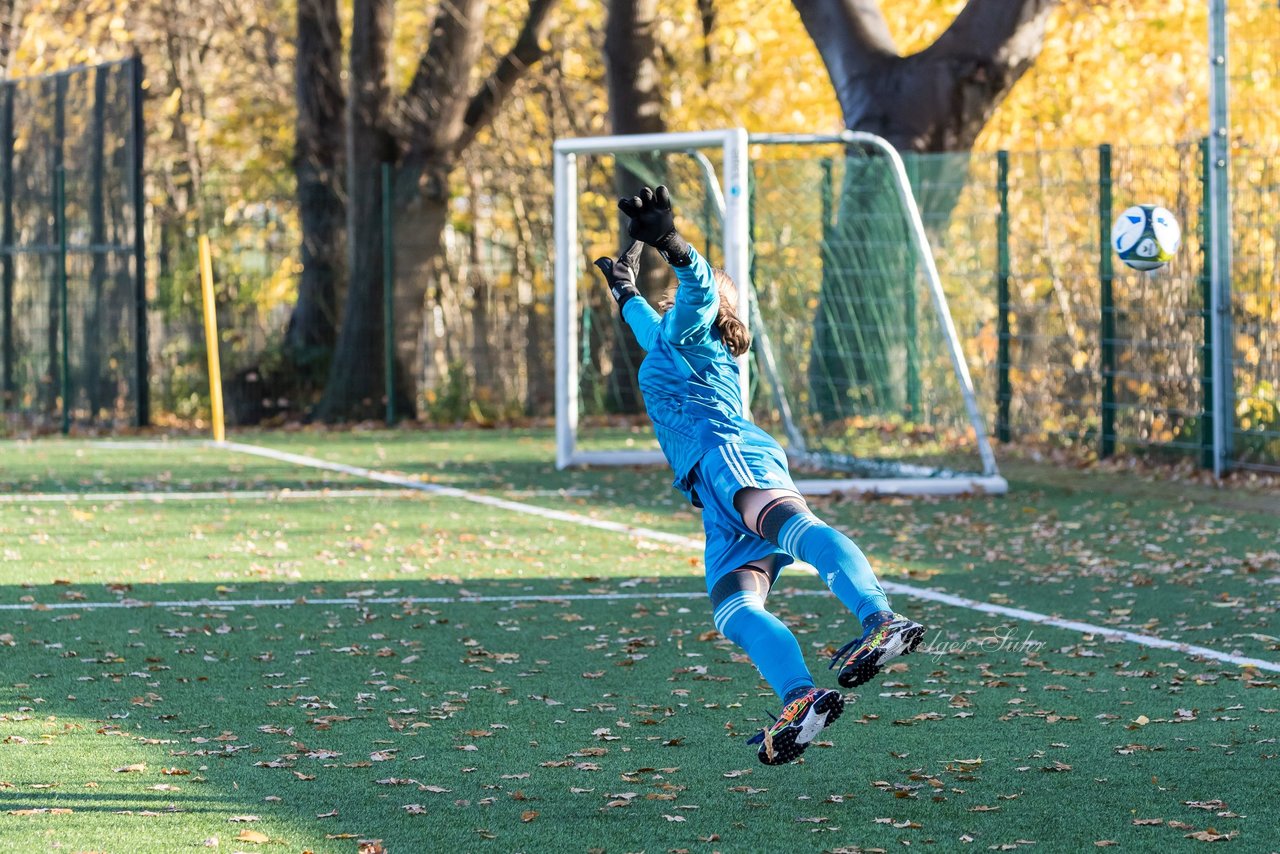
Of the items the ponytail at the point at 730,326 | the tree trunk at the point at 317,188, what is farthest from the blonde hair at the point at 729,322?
the tree trunk at the point at 317,188

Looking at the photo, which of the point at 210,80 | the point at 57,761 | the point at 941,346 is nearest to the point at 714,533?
the point at 57,761

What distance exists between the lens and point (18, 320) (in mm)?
21344

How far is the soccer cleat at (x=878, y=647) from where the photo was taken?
5254 mm

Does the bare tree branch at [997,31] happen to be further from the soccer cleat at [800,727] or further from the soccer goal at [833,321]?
the soccer cleat at [800,727]

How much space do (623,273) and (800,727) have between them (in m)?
1.93

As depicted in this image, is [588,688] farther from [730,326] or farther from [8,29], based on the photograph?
[8,29]

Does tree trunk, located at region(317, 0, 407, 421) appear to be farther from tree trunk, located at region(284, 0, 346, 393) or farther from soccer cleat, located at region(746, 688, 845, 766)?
soccer cleat, located at region(746, 688, 845, 766)

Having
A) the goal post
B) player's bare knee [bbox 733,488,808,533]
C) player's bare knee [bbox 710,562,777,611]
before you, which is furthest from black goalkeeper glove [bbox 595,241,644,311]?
the goal post

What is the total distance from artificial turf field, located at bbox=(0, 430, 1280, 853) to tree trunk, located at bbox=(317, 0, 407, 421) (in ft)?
26.6

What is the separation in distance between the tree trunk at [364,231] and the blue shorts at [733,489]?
1549cm

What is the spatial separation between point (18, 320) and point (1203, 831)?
1843 centimetres

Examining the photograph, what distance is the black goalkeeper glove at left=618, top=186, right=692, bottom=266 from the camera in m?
5.88

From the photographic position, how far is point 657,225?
5883 mm

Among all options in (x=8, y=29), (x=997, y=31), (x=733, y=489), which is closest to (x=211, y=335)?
(x=997, y=31)
